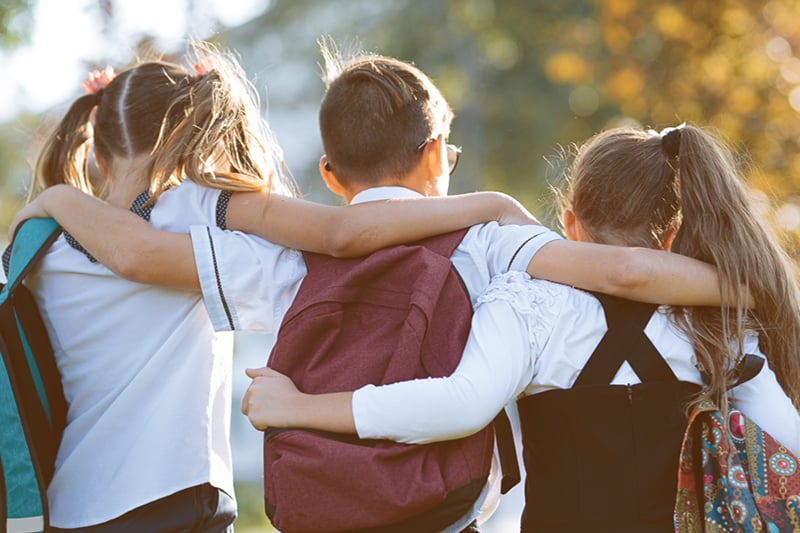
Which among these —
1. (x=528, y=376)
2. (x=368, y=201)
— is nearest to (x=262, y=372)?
(x=368, y=201)

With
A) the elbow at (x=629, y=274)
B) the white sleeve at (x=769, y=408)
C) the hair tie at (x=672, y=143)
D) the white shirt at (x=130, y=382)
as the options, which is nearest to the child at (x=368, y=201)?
the elbow at (x=629, y=274)

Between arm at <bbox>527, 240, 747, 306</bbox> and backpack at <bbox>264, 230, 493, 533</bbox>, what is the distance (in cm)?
22

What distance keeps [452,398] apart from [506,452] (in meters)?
0.29

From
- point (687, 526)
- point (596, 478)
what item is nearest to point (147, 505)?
point (596, 478)

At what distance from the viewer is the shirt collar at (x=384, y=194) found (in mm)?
2453

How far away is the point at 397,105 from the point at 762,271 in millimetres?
948

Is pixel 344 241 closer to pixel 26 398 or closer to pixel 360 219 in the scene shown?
pixel 360 219

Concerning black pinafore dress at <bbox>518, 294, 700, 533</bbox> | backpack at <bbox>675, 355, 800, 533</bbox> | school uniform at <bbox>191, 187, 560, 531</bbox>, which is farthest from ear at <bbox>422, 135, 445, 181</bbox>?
backpack at <bbox>675, 355, 800, 533</bbox>

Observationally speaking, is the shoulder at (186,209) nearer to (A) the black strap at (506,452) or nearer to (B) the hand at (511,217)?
(B) the hand at (511,217)

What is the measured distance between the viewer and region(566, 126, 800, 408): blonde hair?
89.7 inches

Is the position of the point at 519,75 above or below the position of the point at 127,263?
above

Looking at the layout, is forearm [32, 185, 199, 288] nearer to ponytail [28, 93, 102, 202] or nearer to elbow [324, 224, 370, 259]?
elbow [324, 224, 370, 259]

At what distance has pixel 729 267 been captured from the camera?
2.32m

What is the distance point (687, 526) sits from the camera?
7.15 ft
